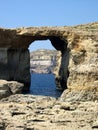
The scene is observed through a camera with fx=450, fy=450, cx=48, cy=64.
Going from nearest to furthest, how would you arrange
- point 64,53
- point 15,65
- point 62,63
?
point 15,65, point 64,53, point 62,63

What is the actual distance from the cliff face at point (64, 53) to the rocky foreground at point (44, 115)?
13.1 metres

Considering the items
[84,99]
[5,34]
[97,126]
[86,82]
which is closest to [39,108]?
[97,126]

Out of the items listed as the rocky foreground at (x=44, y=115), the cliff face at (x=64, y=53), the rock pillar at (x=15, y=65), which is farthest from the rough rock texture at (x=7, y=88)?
the rock pillar at (x=15, y=65)

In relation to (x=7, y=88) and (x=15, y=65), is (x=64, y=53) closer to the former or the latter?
(x=15, y=65)

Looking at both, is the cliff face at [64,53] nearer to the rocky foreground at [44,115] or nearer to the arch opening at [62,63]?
→ the arch opening at [62,63]

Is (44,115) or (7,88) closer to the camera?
(44,115)

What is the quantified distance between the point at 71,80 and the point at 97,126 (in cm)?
2475

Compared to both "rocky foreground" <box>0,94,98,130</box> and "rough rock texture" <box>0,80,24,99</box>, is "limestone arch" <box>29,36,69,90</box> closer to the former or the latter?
"rough rock texture" <box>0,80,24,99</box>

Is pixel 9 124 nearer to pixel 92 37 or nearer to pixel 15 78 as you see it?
pixel 92 37

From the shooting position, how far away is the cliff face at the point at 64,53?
151 feet

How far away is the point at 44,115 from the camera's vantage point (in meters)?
26.2

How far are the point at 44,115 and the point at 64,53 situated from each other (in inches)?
1981

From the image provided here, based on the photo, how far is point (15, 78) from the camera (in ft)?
240

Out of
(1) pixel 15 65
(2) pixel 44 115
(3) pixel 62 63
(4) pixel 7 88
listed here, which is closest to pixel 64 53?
(3) pixel 62 63
